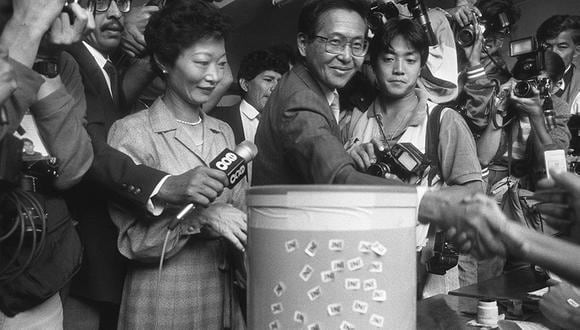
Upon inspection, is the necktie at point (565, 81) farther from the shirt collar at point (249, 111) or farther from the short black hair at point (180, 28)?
the short black hair at point (180, 28)

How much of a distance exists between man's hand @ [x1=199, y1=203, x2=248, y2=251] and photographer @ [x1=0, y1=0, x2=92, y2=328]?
1.04 feet

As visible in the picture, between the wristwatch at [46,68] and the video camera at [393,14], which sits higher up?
the video camera at [393,14]

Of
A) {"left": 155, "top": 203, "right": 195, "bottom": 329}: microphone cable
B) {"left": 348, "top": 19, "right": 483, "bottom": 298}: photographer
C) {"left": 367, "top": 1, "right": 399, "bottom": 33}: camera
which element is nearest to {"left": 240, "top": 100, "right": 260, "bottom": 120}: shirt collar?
{"left": 348, "top": 19, "right": 483, "bottom": 298}: photographer

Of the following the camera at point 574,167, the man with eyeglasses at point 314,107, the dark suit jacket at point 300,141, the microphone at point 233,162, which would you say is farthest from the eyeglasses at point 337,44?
the camera at point 574,167

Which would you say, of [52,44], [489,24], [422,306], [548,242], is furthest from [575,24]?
[52,44]

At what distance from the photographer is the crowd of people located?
1.18 meters

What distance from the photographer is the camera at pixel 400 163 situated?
5.76 feet

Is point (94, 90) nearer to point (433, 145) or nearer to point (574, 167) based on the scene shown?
point (433, 145)

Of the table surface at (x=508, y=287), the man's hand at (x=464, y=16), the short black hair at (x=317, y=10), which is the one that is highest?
the man's hand at (x=464, y=16)

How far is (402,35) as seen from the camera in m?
2.09

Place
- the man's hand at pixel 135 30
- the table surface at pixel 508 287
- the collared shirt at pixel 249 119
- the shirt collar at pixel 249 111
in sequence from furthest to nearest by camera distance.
Answer: 1. the shirt collar at pixel 249 111
2. the collared shirt at pixel 249 119
3. the man's hand at pixel 135 30
4. the table surface at pixel 508 287

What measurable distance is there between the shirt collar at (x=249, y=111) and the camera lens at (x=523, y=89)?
47.1 inches

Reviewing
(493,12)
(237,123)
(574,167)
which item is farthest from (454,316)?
(493,12)

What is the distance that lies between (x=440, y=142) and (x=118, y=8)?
114 cm
